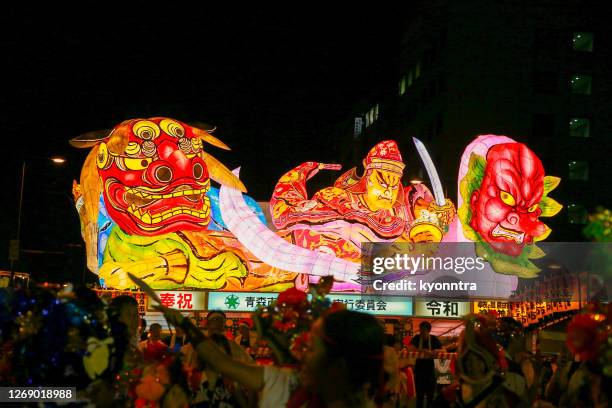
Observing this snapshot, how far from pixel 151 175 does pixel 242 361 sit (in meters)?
17.2

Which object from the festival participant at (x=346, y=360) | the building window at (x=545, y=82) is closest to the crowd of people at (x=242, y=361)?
the festival participant at (x=346, y=360)

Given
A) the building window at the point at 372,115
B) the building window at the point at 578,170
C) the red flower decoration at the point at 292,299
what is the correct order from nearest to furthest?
the red flower decoration at the point at 292,299 → the building window at the point at 578,170 → the building window at the point at 372,115

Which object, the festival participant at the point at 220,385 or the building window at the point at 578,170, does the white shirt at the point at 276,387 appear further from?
the building window at the point at 578,170

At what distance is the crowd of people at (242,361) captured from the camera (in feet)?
10.7

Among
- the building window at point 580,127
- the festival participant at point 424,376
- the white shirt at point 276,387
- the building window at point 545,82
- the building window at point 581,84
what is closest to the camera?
the white shirt at point 276,387

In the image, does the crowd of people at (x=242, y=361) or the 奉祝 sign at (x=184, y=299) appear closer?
the crowd of people at (x=242, y=361)

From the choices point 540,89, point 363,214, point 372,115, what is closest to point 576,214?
point 540,89

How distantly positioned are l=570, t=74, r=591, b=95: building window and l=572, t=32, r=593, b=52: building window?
1644 mm

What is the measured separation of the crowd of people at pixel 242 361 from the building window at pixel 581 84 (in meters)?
41.0

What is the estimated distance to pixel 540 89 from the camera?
45.5m

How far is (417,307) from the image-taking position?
21703 mm

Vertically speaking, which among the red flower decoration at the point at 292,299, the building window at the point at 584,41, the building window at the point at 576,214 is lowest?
the red flower decoration at the point at 292,299

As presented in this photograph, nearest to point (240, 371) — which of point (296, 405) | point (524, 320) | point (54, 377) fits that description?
point (296, 405)

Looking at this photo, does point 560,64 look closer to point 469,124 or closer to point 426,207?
point 469,124
